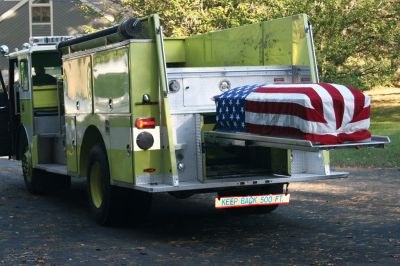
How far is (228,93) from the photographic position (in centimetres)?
902

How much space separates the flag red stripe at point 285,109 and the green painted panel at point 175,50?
131 inches

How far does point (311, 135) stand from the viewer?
7.65 m

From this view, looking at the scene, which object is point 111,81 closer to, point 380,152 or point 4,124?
point 4,124

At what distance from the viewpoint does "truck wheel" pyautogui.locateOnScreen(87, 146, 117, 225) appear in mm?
9773

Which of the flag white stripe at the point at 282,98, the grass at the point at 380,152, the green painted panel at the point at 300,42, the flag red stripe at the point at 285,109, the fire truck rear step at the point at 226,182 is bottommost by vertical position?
the grass at the point at 380,152

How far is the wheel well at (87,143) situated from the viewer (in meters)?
10.2

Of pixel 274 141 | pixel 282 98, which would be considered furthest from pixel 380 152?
pixel 274 141

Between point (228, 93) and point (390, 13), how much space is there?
21282 mm

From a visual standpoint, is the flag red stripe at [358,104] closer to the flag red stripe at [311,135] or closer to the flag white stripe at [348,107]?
the flag white stripe at [348,107]

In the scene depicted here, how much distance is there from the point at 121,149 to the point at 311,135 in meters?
2.51

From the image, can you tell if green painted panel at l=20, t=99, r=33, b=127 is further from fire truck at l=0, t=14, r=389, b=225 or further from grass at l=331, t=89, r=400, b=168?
grass at l=331, t=89, r=400, b=168

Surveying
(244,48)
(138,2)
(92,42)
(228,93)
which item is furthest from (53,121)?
(138,2)

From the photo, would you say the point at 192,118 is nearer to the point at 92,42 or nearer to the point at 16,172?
the point at 92,42

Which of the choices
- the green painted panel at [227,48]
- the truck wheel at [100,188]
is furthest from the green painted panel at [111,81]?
the green painted panel at [227,48]
